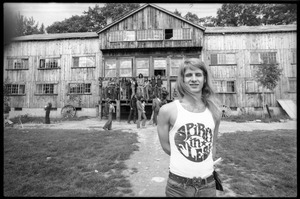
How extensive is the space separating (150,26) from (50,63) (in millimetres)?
11893

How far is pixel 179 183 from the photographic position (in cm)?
178

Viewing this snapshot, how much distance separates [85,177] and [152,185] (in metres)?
1.66

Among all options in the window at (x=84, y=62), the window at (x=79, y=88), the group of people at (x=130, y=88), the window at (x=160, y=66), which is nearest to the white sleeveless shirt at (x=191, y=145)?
the group of people at (x=130, y=88)

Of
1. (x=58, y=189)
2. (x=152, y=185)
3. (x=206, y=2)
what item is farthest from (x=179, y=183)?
(x=58, y=189)

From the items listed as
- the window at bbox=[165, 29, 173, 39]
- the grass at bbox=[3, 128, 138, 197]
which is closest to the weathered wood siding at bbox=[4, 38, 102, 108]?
the window at bbox=[165, 29, 173, 39]

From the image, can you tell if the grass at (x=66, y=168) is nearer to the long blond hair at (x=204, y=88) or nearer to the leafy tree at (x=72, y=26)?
the long blond hair at (x=204, y=88)

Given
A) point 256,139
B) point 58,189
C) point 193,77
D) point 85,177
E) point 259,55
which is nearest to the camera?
point 193,77

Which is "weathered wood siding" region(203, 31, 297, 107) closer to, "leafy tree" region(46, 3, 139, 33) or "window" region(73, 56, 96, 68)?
"window" region(73, 56, 96, 68)

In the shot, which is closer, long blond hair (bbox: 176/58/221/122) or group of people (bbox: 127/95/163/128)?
long blond hair (bbox: 176/58/221/122)

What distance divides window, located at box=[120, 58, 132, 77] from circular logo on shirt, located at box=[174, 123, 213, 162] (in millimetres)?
16546

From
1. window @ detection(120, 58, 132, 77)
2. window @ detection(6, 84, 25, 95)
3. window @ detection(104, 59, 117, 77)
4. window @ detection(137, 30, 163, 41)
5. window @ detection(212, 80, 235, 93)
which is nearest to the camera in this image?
window @ detection(137, 30, 163, 41)

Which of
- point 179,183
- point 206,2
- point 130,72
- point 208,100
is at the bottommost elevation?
point 179,183

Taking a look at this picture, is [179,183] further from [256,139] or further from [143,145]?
[256,139]

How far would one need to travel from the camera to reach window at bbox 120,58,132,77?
1797cm
